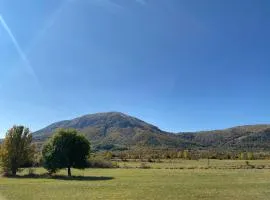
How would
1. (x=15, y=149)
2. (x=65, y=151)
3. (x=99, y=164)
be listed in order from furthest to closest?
(x=99, y=164)
(x=15, y=149)
(x=65, y=151)

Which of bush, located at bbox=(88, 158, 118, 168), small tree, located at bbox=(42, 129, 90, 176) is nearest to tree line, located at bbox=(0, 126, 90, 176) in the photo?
small tree, located at bbox=(42, 129, 90, 176)

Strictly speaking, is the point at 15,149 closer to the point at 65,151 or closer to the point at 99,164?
the point at 65,151

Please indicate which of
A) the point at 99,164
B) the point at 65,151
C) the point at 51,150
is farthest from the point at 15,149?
the point at 99,164

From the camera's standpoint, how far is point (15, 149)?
74.8 m

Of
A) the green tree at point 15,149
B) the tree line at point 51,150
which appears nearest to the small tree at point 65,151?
the tree line at point 51,150

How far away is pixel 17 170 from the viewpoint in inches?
2899

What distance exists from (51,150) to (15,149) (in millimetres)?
10630

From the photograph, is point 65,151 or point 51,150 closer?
point 65,151

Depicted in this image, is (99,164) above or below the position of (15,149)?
below

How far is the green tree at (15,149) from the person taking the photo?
238ft

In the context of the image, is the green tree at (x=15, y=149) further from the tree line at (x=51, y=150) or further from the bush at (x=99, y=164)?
the bush at (x=99, y=164)

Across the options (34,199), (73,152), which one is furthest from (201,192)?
(73,152)

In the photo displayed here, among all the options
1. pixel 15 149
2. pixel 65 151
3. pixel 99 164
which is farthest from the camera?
pixel 99 164

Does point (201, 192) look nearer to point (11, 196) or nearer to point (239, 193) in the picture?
point (239, 193)
